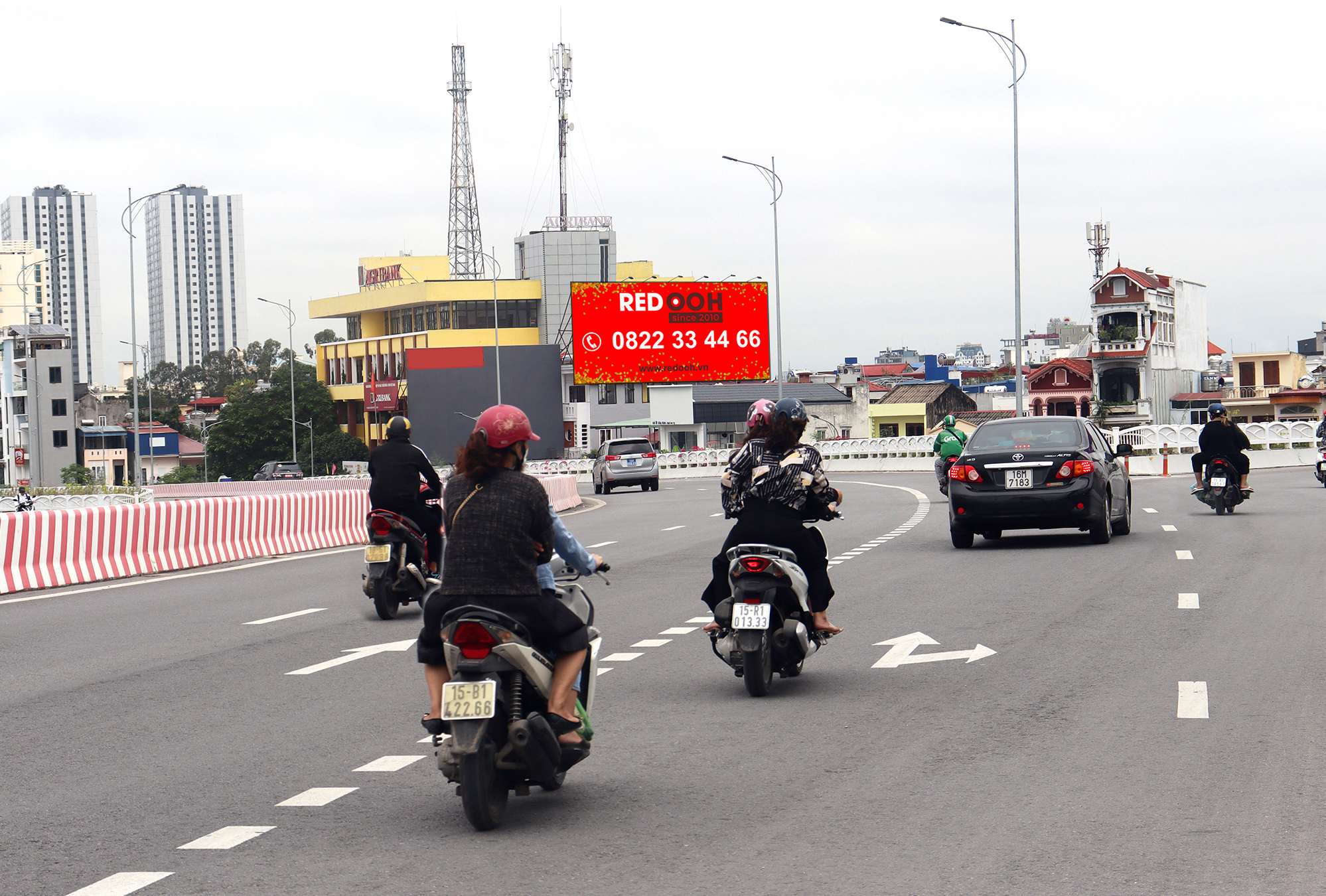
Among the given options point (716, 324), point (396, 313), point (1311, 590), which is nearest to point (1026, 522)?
point (1311, 590)

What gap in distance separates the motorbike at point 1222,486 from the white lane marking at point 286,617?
14.5 m

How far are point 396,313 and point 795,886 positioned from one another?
401ft

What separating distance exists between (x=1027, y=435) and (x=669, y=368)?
47.2m

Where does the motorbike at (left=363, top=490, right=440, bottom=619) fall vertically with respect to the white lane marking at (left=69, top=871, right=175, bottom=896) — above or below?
above

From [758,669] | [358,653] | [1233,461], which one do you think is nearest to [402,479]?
[358,653]

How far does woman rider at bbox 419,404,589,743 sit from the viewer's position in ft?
19.5

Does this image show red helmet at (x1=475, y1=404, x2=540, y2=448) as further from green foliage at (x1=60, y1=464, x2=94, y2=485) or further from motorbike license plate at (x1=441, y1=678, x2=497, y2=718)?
green foliage at (x1=60, y1=464, x2=94, y2=485)

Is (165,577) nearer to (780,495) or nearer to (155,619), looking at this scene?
(155,619)

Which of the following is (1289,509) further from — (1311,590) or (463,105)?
(463,105)

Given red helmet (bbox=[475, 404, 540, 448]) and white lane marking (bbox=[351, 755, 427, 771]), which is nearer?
red helmet (bbox=[475, 404, 540, 448])

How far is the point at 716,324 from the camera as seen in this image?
66438mm

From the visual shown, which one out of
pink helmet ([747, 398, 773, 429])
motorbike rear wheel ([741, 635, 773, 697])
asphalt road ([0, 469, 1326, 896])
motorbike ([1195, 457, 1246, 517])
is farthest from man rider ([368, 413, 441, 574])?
motorbike ([1195, 457, 1246, 517])

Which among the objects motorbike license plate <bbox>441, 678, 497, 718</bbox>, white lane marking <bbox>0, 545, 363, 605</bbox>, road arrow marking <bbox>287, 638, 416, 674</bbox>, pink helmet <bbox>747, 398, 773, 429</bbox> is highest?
pink helmet <bbox>747, 398, 773, 429</bbox>

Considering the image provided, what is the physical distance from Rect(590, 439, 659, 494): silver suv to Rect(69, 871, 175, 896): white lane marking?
42.4m
